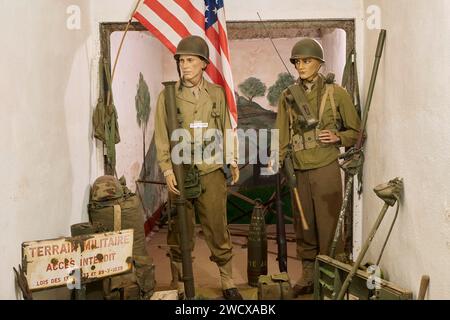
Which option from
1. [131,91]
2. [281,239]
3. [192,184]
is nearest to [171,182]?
[192,184]

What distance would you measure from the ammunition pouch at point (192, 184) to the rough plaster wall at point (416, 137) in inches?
55.7

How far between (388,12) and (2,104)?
274 centimetres

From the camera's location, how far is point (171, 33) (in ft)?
16.0

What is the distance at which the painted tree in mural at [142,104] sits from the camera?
7246 millimetres

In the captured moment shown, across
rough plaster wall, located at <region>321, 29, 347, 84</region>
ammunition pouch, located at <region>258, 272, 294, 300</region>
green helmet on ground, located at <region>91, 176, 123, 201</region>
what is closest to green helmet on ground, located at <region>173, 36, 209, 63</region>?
green helmet on ground, located at <region>91, 176, 123, 201</region>

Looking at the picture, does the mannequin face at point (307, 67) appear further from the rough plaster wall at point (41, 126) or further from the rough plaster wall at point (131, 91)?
the rough plaster wall at point (131, 91)

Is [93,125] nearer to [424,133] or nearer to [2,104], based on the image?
[2,104]

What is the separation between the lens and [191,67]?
4480 millimetres

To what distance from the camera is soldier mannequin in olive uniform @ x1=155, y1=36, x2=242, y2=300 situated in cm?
448

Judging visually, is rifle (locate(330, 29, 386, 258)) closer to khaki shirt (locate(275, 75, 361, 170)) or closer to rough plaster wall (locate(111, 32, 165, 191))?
khaki shirt (locate(275, 75, 361, 170))

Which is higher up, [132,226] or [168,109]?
[168,109]

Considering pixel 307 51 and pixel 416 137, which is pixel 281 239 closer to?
pixel 307 51
